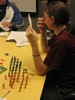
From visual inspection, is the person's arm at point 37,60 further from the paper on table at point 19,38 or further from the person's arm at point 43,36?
the paper on table at point 19,38

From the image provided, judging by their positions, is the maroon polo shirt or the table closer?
the table

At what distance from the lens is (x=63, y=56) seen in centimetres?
173

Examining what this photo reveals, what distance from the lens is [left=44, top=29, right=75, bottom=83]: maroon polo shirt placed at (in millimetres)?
1723

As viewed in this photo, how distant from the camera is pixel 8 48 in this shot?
2336mm

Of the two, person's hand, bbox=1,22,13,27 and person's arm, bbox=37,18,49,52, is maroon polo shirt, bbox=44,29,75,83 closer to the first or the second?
person's arm, bbox=37,18,49,52

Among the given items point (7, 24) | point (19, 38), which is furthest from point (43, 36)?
point (7, 24)

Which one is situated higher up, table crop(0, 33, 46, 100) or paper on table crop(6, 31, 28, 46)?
table crop(0, 33, 46, 100)

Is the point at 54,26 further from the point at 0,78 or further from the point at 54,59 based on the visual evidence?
the point at 0,78

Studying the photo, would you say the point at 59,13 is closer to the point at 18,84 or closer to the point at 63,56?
the point at 63,56

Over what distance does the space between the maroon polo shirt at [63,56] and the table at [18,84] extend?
14cm

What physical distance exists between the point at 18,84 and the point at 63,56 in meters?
0.37

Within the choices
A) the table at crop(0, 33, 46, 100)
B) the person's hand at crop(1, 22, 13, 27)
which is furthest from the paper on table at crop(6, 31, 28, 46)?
the person's hand at crop(1, 22, 13, 27)

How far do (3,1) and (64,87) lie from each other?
5.63 ft

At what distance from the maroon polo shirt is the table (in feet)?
0.46
